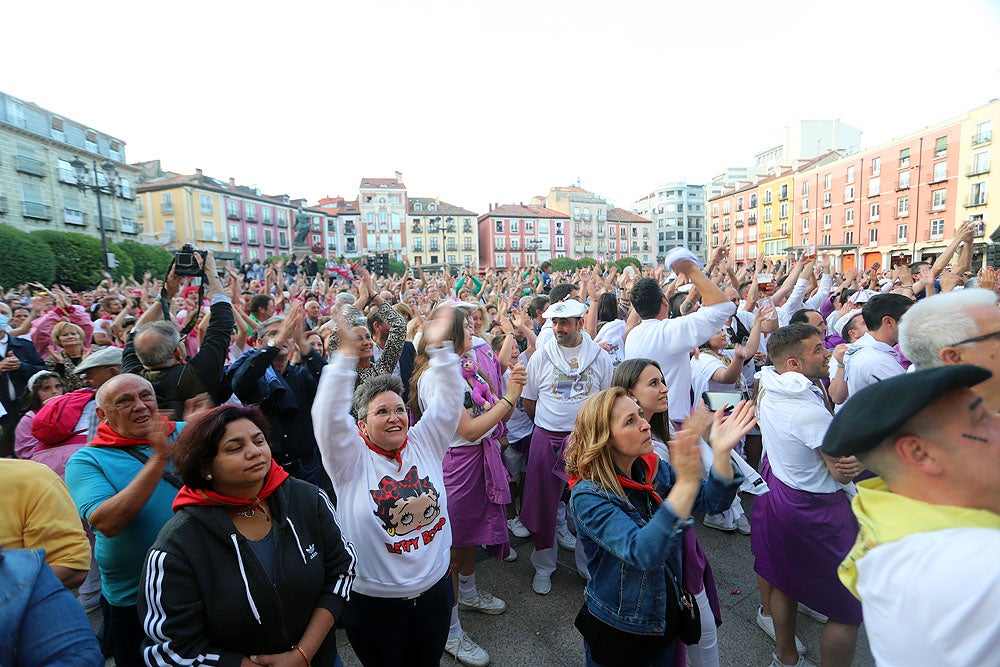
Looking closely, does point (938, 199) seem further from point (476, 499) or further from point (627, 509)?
point (627, 509)

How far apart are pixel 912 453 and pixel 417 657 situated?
7.32ft

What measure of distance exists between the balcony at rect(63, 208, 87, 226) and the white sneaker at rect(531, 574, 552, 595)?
4196cm

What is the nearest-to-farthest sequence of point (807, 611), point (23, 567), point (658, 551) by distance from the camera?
point (23, 567) < point (658, 551) < point (807, 611)

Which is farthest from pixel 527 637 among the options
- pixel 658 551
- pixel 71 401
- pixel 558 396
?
pixel 71 401

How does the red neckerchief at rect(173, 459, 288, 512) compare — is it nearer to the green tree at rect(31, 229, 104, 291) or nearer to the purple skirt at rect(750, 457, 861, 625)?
the purple skirt at rect(750, 457, 861, 625)

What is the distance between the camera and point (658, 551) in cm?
164

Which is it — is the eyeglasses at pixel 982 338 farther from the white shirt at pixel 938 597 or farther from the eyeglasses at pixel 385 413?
the eyeglasses at pixel 385 413

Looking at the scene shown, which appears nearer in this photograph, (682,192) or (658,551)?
(658,551)

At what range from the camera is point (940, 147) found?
3731 cm

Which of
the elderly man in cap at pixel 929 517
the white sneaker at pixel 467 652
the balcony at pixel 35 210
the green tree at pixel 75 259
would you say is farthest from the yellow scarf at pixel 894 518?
the balcony at pixel 35 210

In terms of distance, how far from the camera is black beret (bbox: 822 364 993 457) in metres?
1.08

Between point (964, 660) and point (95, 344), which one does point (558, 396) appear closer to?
point (964, 660)

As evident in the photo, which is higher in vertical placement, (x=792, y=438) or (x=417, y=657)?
(x=792, y=438)

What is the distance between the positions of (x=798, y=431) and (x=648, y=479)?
3.21 feet
